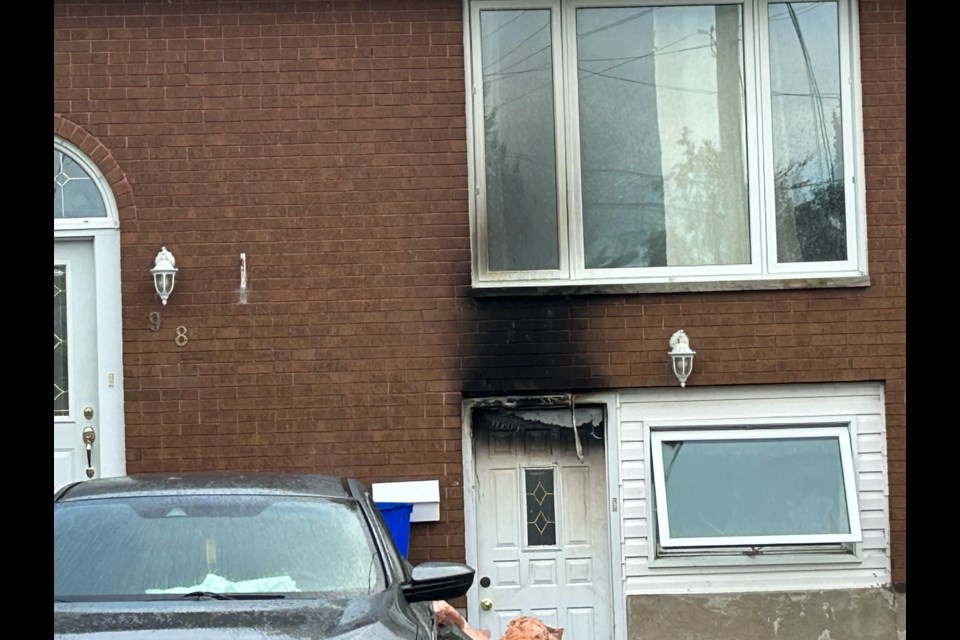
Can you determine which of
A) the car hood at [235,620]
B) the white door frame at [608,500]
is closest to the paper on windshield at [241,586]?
the car hood at [235,620]

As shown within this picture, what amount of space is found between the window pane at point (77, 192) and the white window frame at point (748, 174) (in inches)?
109

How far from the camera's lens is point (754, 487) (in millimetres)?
9195

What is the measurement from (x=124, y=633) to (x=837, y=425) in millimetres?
6482

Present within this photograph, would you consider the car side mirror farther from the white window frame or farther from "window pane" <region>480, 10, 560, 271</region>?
"window pane" <region>480, 10, 560, 271</region>

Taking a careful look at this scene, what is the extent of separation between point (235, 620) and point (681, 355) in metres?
5.37

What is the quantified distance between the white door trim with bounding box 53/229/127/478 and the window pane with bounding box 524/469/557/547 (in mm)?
2976

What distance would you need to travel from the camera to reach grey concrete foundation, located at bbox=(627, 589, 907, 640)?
30.0 feet

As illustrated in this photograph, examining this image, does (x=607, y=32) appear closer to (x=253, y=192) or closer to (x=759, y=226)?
(x=759, y=226)

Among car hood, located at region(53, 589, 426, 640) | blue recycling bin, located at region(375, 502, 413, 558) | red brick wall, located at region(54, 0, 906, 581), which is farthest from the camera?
red brick wall, located at region(54, 0, 906, 581)

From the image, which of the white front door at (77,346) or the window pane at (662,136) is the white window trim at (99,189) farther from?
the window pane at (662,136)

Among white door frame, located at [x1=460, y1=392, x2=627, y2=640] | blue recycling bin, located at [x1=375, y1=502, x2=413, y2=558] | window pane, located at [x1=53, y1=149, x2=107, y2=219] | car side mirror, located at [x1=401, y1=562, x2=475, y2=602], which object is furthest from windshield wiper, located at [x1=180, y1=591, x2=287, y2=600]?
window pane, located at [x1=53, y1=149, x2=107, y2=219]

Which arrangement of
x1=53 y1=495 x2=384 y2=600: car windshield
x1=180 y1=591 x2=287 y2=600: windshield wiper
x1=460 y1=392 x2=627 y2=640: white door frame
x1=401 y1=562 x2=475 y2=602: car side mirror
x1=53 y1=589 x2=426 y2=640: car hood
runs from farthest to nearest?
x1=460 y1=392 x2=627 y2=640: white door frame → x1=401 y1=562 x2=475 y2=602: car side mirror → x1=53 y1=495 x2=384 y2=600: car windshield → x1=180 y1=591 x2=287 y2=600: windshield wiper → x1=53 y1=589 x2=426 y2=640: car hood
